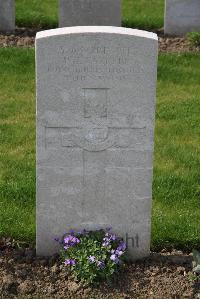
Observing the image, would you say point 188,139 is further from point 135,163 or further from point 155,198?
point 135,163

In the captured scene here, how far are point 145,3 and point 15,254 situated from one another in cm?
860

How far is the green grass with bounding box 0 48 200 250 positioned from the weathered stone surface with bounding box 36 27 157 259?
1.71 feet

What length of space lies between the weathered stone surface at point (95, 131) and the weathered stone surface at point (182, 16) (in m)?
6.42

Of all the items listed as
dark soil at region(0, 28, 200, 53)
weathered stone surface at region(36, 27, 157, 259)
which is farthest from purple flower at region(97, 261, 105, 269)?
dark soil at region(0, 28, 200, 53)

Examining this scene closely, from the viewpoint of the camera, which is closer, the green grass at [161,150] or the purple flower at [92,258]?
the purple flower at [92,258]

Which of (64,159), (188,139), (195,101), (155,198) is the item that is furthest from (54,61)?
(195,101)

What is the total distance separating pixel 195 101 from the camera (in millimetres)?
8156

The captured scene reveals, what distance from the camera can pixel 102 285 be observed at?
4.62 metres

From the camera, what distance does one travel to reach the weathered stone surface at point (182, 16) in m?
10.7

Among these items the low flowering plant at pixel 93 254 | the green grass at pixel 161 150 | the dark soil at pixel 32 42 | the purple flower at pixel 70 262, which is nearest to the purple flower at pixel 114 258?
the low flowering plant at pixel 93 254

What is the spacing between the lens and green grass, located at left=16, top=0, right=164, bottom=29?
36.7 feet

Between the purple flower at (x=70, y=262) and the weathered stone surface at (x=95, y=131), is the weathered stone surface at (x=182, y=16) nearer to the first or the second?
the weathered stone surface at (x=95, y=131)

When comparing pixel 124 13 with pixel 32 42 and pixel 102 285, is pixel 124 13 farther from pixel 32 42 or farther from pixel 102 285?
pixel 102 285

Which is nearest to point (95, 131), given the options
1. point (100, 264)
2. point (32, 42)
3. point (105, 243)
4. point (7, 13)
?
point (105, 243)
